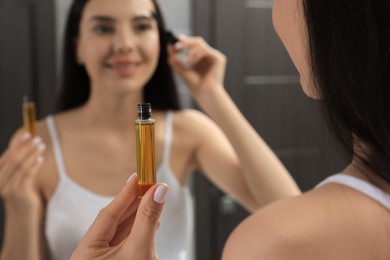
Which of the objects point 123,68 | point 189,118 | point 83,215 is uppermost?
point 123,68

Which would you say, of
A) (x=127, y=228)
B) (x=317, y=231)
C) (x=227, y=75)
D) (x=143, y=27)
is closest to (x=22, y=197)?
(x=143, y=27)

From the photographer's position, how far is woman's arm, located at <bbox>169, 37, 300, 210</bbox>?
2.92 feet

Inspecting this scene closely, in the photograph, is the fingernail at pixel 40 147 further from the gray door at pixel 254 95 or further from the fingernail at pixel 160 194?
the gray door at pixel 254 95

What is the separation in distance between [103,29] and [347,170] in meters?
0.53

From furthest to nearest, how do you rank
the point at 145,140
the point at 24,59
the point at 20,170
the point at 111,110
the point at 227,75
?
1. the point at 227,75
2. the point at 24,59
3. the point at 111,110
4. the point at 20,170
5. the point at 145,140

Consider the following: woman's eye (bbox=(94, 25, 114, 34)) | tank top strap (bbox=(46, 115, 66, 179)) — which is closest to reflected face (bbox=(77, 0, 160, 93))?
woman's eye (bbox=(94, 25, 114, 34))

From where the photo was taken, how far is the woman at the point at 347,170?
36 cm

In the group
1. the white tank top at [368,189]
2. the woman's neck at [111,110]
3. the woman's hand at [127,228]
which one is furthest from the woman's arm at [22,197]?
the white tank top at [368,189]

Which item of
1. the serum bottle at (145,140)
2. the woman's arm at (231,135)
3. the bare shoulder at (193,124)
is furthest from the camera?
the bare shoulder at (193,124)

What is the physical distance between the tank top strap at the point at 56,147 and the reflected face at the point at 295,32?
1.76 ft

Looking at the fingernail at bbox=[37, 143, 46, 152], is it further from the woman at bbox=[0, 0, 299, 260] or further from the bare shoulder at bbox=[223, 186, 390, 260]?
the bare shoulder at bbox=[223, 186, 390, 260]

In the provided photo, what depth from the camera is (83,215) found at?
2.80ft

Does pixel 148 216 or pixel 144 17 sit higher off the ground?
pixel 144 17

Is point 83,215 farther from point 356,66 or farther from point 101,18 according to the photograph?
point 356,66
